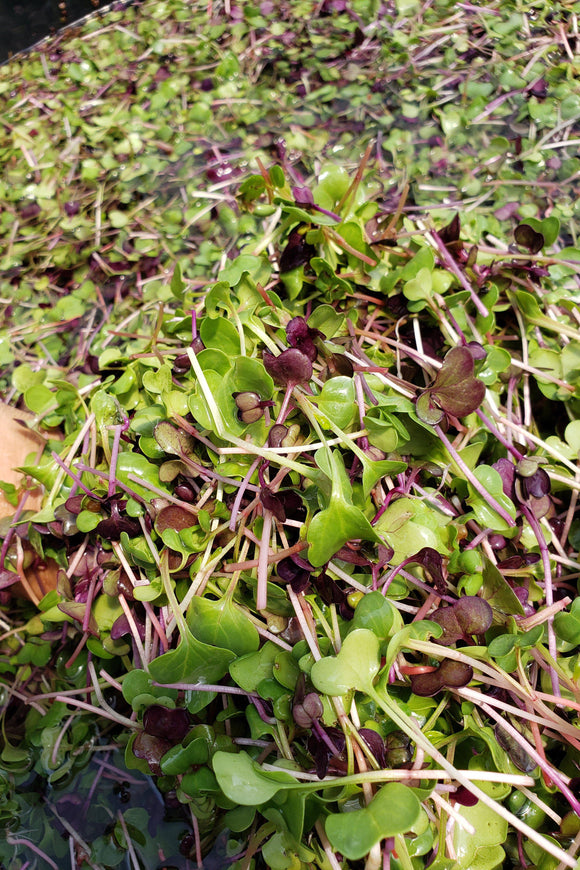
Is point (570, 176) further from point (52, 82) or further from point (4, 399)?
point (52, 82)

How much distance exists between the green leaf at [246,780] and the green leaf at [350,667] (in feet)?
0.33

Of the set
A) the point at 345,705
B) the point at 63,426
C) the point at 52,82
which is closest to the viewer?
the point at 345,705

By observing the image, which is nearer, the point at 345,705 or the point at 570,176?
the point at 345,705

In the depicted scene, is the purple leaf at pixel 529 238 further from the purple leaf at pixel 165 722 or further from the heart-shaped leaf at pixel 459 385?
the purple leaf at pixel 165 722

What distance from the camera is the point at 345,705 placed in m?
0.62

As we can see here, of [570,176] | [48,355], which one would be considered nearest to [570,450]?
[570,176]

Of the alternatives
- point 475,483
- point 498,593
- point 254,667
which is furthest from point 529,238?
point 254,667

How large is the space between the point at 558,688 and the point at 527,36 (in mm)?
1682

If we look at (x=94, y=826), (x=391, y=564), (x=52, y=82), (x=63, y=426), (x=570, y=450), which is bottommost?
(x=94, y=826)

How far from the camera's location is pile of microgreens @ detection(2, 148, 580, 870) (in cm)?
62

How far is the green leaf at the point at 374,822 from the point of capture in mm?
483

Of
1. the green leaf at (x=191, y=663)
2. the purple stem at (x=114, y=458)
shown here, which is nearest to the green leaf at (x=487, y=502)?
the green leaf at (x=191, y=663)

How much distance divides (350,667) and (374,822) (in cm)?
13

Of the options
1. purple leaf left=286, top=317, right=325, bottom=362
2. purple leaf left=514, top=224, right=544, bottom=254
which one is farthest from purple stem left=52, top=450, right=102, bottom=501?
purple leaf left=514, top=224, right=544, bottom=254
